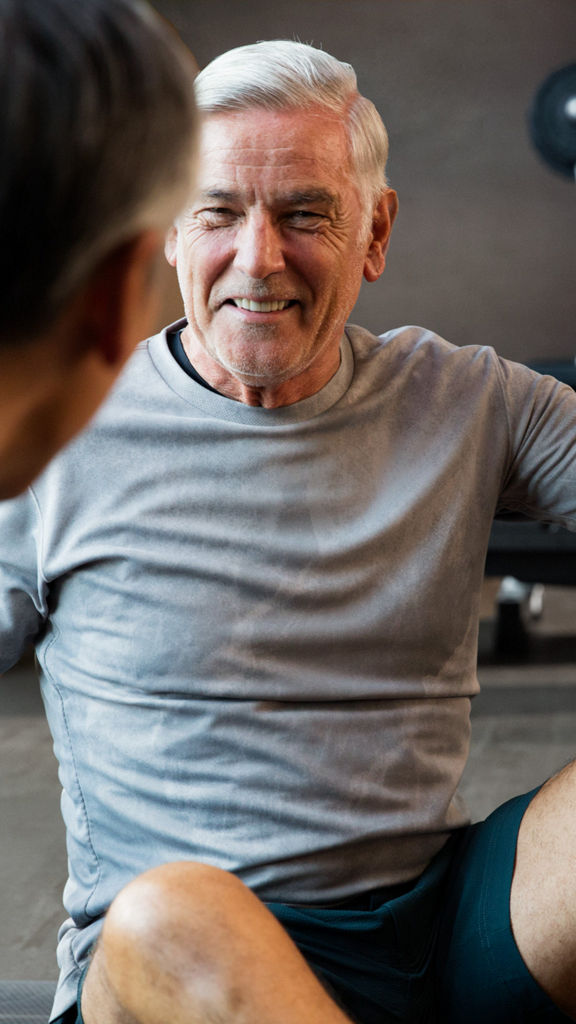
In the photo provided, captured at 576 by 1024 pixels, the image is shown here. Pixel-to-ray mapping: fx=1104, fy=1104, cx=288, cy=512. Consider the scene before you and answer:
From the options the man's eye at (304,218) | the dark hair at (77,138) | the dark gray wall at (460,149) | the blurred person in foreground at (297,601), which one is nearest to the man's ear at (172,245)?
the blurred person in foreground at (297,601)

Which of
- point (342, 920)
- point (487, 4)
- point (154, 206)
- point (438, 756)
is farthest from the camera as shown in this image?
point (487, 4)

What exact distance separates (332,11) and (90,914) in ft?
16.1

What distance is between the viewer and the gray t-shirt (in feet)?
4.09

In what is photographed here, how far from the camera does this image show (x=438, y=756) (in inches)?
52.4

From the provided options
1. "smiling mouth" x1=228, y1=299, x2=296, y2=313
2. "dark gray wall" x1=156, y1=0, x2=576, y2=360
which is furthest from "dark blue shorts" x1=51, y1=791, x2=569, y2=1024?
"dark gray wall" x1=156, y1=0, x2=576, y2=360

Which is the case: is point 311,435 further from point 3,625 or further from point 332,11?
point 332,11

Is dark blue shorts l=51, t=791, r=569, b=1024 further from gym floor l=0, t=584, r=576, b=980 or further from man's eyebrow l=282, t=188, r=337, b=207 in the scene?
gym floor l=0, t=584, r=576, b=980

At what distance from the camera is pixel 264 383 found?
4.41ft

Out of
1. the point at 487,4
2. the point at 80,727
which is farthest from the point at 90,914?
the point at 487,4

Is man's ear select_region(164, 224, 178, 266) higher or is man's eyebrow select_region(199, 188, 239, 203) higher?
man's eyebrow select_region(199, 188, 239, 203)

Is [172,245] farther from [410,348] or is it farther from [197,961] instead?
[197,961]

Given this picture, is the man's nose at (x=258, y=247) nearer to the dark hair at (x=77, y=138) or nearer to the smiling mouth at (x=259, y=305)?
the smiling mouth at (x=259, y=305)

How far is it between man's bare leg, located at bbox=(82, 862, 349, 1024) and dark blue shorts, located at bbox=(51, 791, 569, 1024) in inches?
6.6

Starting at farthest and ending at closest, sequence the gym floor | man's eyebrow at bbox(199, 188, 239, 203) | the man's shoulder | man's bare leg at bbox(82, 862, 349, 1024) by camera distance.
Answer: the gym floor, the man's shoulder, man's eyebrow at bbox(199, 188, 239, 203), man's bare leg at bbox(82, 862, 349, 1024)
